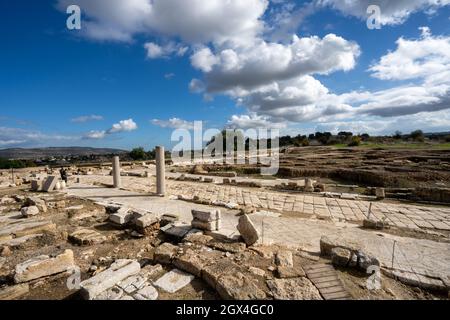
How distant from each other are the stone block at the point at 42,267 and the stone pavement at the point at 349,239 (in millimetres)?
3374

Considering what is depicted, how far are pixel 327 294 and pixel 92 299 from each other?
11.5ft

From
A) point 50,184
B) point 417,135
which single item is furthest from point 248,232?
point 417,135

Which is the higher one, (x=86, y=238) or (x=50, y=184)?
(x=50, y=184)

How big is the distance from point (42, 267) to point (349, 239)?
708 centimetres

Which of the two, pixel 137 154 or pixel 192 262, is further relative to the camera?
pixel 137 154

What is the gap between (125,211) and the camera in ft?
25.5

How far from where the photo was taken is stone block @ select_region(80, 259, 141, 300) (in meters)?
3.69

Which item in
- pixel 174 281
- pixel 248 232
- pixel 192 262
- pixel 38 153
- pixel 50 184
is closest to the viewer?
pixel 174 281

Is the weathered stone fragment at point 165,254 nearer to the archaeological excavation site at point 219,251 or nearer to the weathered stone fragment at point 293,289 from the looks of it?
the archaeological excavation site at point 219,251

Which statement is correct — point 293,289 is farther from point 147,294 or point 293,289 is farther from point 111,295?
point 111,295

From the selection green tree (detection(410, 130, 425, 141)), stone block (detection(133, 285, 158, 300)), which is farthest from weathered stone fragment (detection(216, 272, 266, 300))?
green tree (detection(410, 130, 425, 141))

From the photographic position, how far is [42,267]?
433 centimetres

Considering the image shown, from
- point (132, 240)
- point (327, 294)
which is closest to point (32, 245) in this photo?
point (132, 240)
